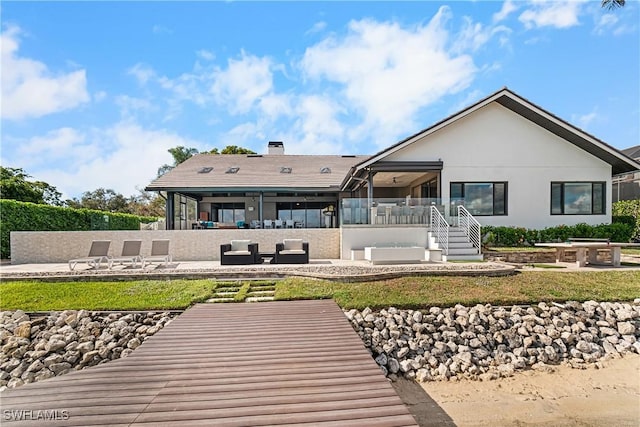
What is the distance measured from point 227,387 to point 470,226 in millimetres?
12644

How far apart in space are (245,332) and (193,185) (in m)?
14.0

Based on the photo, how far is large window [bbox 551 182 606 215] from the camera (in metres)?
15.5

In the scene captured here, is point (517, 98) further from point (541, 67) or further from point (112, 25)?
point (112, 25)

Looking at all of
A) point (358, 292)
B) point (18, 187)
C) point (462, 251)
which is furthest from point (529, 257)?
point (18, 187)

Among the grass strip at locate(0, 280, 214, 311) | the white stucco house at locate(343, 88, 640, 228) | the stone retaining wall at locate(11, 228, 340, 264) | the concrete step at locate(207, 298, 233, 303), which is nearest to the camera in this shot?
the grass strip at locate(0, 280, 214, 311)

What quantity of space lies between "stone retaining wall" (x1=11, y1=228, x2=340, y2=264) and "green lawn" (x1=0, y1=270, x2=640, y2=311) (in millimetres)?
4650

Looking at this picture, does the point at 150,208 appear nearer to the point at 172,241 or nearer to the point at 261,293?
the point at 172,241

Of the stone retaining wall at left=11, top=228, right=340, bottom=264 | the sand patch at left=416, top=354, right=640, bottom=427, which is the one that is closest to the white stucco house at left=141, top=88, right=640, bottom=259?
the stone retaining wall at left=11, top=228, right=340, bottom=264

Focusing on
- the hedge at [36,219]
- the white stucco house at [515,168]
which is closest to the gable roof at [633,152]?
the white stucco house at [515,168]

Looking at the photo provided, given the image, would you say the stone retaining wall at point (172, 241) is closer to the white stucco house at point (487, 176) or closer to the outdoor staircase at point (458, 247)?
the white stucco house at point (487, 176)

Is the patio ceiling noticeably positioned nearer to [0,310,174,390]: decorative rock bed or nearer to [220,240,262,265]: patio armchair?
[220,240,262,265]: patio armchair

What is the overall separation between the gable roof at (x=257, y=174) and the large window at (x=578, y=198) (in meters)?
10.9

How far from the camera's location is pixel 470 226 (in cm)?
1372

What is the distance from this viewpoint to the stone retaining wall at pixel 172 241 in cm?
1271
